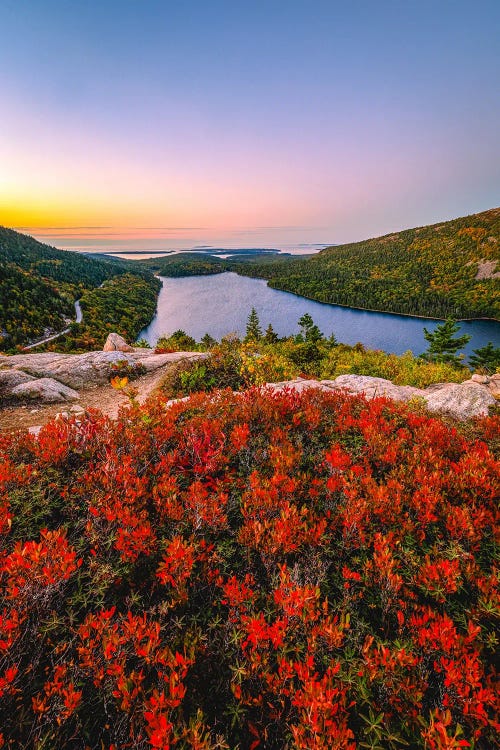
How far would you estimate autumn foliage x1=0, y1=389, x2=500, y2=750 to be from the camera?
6.04 ft

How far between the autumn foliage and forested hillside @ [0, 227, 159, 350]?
4711cm

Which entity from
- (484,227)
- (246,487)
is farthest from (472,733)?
(484,227)

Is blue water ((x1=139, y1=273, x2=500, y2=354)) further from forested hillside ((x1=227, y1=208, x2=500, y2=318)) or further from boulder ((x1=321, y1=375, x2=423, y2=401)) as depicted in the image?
boulder ((x1=321, y1=375, x2=423, y2=401))

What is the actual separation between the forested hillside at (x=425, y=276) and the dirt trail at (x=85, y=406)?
126 meters

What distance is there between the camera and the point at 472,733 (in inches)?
72.4

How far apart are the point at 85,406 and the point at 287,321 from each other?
99520mm

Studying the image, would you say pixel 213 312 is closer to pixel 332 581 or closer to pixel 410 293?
pixel 410 293

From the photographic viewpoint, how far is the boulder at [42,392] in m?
10.2

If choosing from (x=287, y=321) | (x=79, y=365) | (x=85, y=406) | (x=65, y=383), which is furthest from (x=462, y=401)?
(x=287, y=321)

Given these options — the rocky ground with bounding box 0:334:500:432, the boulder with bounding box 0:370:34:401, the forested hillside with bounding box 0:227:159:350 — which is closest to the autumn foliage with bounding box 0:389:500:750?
the rocky ground with bounding box 0:334:500:432

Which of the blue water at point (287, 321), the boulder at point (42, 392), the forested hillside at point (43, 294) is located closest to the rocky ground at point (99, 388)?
the boulder at point (42, 392)

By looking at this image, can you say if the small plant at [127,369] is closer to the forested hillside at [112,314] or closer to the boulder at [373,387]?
the boulder at [373,387]

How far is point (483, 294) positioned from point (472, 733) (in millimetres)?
156480

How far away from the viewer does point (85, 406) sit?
11.0 metres
